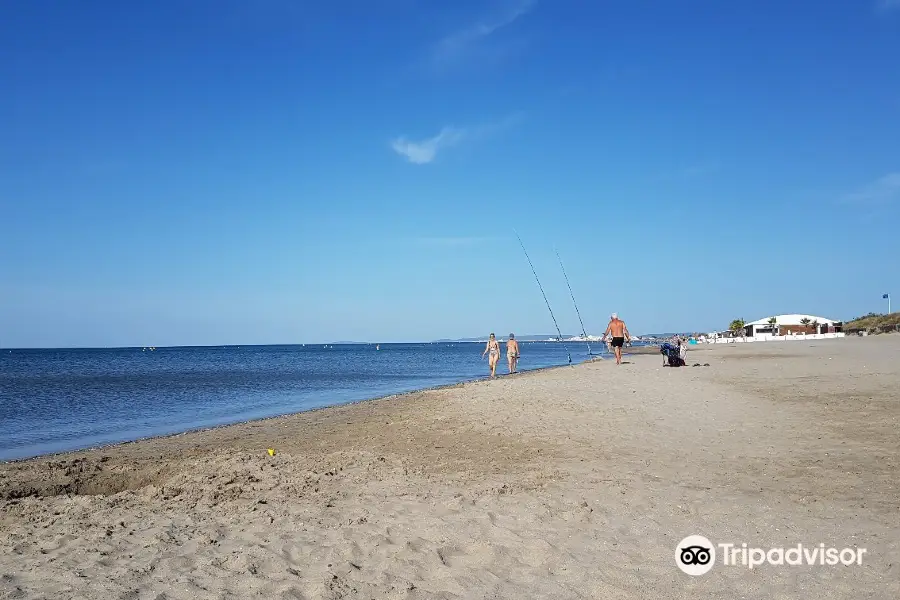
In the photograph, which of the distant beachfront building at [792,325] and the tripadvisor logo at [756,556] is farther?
the distant beachfront building at [792,325]

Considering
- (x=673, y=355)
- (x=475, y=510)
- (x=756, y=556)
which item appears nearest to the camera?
(x=756, y=556)

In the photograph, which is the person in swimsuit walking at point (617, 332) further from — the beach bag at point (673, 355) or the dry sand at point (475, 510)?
the dry sand at point (475, 510)

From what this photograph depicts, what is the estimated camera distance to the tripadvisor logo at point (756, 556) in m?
4.51

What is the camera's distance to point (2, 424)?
54.2 ft

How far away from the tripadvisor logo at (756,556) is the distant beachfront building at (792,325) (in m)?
78.3

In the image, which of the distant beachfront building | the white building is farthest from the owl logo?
the distant beachfront building

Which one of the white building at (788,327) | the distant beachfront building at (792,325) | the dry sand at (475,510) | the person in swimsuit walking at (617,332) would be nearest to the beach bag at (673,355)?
the person in swimsuit walking at (617,332)

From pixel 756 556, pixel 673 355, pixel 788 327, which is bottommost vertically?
pixel 756 556

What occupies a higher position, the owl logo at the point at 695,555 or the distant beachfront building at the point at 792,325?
the distant beachfront building at the point at 792,325

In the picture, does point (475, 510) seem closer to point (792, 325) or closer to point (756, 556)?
point (756, 556)

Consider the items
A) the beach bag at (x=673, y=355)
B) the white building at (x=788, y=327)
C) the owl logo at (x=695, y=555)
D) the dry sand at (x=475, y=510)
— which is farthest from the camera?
the white building at (x=788, y=327)

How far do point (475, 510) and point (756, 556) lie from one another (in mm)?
2255

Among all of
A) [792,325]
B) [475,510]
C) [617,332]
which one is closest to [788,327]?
[792,325]

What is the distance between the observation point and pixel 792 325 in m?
80.6
